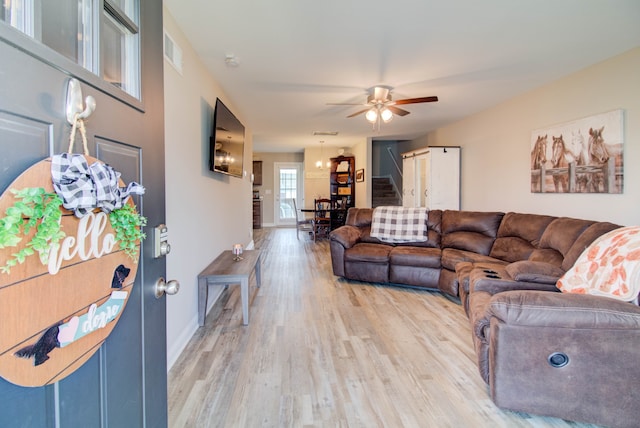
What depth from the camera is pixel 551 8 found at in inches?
84.4

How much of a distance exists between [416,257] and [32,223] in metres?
3.60

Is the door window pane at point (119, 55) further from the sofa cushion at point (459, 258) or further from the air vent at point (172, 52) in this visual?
the sofa cushion at point (459, 258)

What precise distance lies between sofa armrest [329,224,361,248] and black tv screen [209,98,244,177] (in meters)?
1.45

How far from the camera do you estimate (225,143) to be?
3096 mm

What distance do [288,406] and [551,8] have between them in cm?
309

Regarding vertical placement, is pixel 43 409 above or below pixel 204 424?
above

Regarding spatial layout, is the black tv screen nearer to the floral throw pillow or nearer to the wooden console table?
the wooden console table

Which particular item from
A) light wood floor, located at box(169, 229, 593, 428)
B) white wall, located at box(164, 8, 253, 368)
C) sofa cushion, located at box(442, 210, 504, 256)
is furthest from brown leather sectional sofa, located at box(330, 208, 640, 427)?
white wall, located at box(164, 8, 253, 368)

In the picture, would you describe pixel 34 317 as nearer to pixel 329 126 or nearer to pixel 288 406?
pixel 288 406

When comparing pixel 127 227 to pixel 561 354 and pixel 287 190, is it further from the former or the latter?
pixel 287 190

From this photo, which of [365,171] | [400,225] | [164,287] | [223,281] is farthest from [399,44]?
[365,171]

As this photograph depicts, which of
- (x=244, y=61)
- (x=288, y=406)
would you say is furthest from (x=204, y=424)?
(x=244, y=61)

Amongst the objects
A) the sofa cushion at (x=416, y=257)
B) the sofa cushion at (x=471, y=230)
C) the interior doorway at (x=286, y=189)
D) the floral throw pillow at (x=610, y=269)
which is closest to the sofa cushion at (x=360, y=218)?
the sofa cushion at (x=416, y=257)

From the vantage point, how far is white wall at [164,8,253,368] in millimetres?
2111
